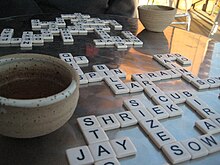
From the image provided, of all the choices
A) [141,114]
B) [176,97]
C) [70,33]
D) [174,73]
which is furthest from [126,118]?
[70,33]

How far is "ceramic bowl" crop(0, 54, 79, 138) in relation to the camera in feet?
1.15

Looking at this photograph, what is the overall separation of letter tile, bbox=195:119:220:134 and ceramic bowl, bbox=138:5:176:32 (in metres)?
0.55

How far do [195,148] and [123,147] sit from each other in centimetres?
12

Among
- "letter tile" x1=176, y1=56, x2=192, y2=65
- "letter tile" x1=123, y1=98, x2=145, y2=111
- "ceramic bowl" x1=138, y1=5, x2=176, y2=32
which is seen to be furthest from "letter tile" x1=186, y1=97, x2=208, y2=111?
"ceramic bowl" x1=138, y1=5, x2=176, y2=32

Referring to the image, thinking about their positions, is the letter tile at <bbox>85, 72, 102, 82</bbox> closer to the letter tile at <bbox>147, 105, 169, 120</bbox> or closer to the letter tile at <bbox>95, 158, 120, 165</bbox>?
the letter tile at <bbox>147, 105, 169, 120</bbox>

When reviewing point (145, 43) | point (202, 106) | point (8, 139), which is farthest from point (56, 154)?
point (145, 43)

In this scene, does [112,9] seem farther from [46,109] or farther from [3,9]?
[46,109]

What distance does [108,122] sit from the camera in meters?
0.47

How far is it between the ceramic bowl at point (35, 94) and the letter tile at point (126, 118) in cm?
11

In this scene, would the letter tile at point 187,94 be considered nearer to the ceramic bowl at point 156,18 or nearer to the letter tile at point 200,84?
the letter tile at point 200,84

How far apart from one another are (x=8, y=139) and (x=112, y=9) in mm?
1185

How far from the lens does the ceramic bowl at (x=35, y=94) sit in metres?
0.35

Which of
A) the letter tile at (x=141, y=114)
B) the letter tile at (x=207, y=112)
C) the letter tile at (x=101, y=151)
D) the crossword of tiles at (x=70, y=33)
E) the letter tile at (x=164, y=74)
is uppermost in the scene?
the crossword of tiles at (x=70, y=33)

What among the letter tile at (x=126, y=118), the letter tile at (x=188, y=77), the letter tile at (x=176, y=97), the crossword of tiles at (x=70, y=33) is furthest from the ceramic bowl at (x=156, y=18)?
the letter tile at (x=126, y=118)
